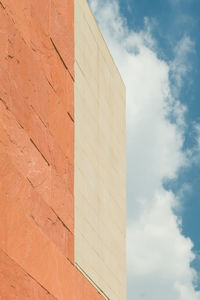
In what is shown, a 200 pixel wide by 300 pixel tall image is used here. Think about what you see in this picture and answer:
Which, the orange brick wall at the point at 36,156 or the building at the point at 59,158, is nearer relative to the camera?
the orange brick wall at the point at 36,156

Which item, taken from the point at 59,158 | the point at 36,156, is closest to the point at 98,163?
the point at 59,158

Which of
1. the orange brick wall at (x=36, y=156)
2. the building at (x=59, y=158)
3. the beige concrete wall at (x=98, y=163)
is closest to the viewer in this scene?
the orange brick wall at (x=36, y=156)

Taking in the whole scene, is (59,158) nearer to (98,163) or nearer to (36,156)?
(36,156)

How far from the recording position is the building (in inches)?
461

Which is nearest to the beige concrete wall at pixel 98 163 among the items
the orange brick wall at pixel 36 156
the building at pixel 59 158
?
the building at pixel 59 158

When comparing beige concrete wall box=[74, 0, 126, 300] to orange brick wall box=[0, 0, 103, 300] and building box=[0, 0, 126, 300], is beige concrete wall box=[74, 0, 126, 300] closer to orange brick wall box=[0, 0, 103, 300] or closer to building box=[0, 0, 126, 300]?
building box=[0, 0, 126, 300]

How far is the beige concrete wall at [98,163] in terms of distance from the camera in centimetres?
1669

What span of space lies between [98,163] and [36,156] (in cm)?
580

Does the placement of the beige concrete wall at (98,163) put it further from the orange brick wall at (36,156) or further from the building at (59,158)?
the orange brick wall at (36,156)

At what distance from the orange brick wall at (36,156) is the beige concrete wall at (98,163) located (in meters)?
0.99

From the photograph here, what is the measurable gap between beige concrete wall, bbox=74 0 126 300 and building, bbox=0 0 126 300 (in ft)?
0.10

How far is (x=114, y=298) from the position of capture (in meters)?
18.9

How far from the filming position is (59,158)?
1452 centimetres

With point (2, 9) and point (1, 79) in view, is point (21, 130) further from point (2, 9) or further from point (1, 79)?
point (2, 9)
